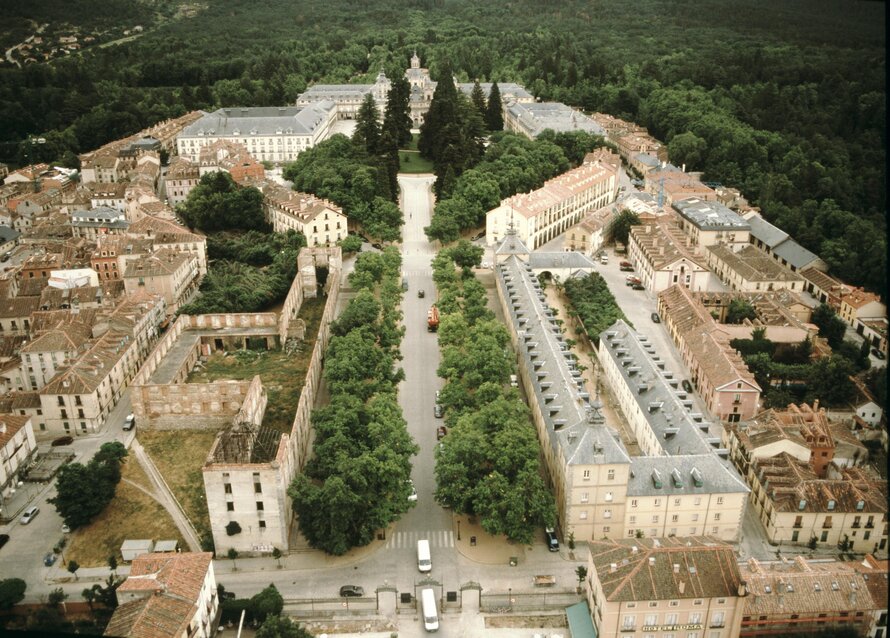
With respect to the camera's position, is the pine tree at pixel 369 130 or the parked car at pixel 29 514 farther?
the pine tree at pixel 369 130

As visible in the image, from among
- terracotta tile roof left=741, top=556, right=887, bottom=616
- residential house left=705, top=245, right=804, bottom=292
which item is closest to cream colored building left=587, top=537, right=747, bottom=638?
terracotta tile roof left=741, top=556, right=887, bottom=616

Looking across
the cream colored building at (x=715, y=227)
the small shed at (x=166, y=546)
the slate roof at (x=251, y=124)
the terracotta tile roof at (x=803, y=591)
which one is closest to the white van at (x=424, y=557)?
the small shed at (x=166, y=546)

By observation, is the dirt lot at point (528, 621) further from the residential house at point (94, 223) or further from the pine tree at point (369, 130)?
the pine tree at point (369, 130)

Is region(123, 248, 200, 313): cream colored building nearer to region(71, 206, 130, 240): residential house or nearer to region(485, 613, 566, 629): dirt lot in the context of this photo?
region(71, 206, 130, 240): residential house

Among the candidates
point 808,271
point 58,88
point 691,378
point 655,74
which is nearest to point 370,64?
point 655,74

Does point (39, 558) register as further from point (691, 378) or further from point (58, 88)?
point (58, 88)

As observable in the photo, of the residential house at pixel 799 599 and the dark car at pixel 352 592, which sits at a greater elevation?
the residential house at pixel 799 599
